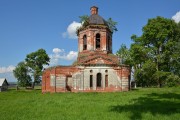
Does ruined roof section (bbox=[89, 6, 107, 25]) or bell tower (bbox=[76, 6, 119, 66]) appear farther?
ruined roof section (bbox=[89, 6, 107, 25])

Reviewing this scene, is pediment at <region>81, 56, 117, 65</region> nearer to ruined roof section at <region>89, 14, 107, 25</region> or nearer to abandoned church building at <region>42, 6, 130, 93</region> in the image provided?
abandoned church building at <region>42, 6, 130, 93</region>

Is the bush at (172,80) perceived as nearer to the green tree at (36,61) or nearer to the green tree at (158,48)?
the green tree at (158,48)

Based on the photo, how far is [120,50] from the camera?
49.3m

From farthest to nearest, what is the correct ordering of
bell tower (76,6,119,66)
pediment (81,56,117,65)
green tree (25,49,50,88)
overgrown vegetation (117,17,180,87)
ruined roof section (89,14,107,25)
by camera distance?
1. green tree (25,49,50,88)
2. overgrown vegetation (117,17,180,87)
3. ruined roof section (89,14,107,25)
4. bell tower (76,6,119,66)
5. pediment (81,56,117,65)

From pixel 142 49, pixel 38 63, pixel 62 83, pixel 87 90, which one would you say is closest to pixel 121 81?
pixel 87 90

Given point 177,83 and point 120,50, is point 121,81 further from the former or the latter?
point 120,50

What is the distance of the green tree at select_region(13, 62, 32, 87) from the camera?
6197 centimetres

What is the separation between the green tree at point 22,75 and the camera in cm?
6197

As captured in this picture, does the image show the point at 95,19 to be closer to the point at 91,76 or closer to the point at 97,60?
the point at 97,60

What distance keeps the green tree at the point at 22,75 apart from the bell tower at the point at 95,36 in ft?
104

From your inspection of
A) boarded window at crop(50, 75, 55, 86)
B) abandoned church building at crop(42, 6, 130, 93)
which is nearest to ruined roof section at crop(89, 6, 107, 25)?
abandoned church building at crop(42, 6, 130, 93)

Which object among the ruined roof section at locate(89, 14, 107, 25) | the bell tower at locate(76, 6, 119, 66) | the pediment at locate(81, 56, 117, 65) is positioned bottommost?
the pediment at locate(81, 56, 117, 65)

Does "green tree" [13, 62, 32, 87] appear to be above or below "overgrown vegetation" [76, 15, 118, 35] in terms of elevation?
below

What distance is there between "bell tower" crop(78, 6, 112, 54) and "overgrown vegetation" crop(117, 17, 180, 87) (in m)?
8.10
